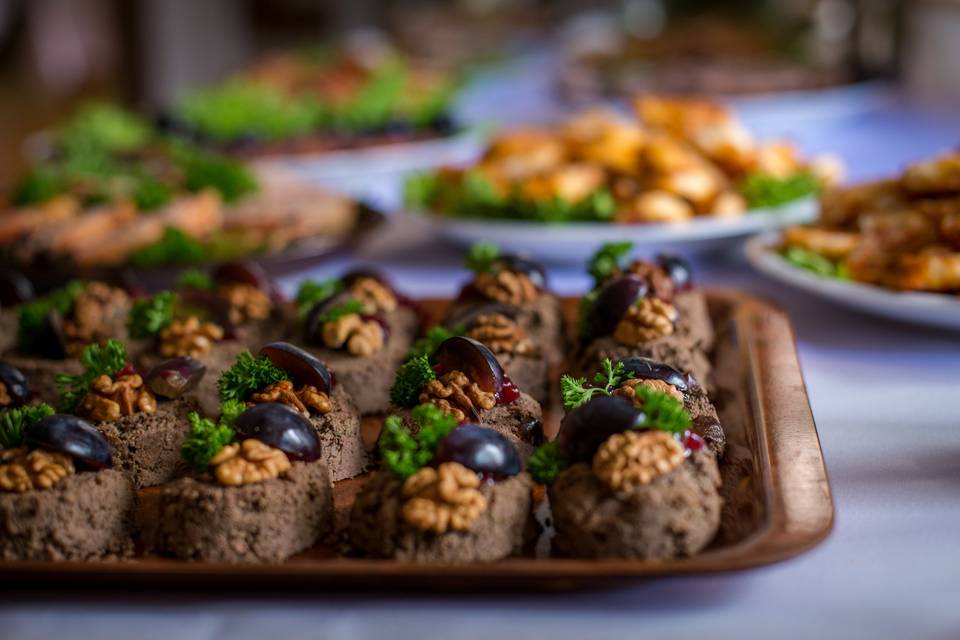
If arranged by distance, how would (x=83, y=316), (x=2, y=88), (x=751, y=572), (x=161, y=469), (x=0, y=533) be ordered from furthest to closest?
1. (x=2, y=88)
2. (x=83, y=316)
3. (x=161, y=469)
4. (x=0, y=533)
5. (x=751, y=572)

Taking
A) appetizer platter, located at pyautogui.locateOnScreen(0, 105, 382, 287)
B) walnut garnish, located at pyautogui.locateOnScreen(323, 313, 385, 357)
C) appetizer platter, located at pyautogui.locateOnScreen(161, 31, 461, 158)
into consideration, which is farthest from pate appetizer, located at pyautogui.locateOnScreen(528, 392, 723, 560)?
appetizer platter, located at pyautogui.locateOnScreen(161, 31, 461, 158)

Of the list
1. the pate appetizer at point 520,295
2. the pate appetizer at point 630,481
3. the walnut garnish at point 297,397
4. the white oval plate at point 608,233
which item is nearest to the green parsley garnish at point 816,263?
the white oval plate at point 608,233

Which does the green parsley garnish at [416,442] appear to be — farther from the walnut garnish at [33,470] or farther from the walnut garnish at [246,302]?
the walnut garnish at [246,302]

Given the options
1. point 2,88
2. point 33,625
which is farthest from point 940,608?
point 2,88

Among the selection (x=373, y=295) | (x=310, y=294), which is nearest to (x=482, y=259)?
(x=373, y=295)

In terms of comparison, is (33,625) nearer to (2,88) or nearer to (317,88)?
(317,88)

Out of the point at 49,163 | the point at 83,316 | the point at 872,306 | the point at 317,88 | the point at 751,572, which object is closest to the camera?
the point at 751,572
